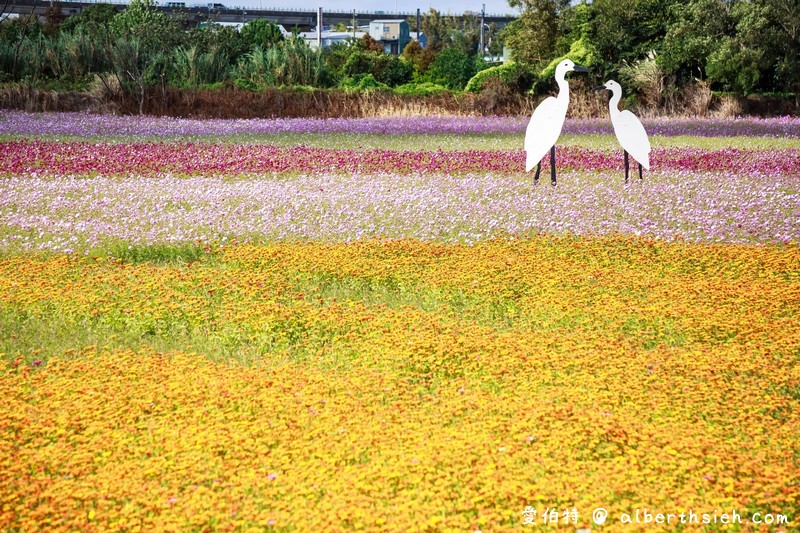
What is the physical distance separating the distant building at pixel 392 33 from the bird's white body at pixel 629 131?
328ft

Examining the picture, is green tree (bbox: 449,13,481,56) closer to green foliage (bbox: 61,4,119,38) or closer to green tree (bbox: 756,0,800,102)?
green foliage (bbox: 61,4,119,38)

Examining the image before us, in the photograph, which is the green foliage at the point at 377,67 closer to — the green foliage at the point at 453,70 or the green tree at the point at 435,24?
the green foliage at the point at 453,70

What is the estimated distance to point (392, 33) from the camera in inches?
4528

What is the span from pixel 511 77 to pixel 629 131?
63.3 feet

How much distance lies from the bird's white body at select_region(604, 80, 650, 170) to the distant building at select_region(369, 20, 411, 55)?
99877 mm

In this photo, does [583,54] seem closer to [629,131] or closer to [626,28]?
[626,28]

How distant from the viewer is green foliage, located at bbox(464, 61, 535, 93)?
106ft

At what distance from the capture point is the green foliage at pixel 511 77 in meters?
32.2

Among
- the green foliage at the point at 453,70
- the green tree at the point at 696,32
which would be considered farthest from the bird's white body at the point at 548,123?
the green foliage at the point at 453,70

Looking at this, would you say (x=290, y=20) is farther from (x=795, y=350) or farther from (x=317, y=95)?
(x=795, y=350)

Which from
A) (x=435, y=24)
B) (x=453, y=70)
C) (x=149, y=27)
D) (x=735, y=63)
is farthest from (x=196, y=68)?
(x=435, y=24)

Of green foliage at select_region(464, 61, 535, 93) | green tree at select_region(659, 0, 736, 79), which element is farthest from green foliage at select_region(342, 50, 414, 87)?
green tree at select_region(659, 0, 736, 79)

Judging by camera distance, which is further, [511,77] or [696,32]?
[511,77]

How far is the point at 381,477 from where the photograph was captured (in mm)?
4285
